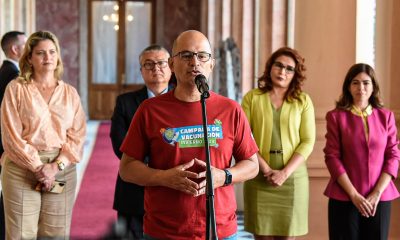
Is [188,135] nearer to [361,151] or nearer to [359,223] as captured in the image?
[361,151]

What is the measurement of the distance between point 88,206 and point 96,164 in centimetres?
438

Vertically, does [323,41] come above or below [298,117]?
above

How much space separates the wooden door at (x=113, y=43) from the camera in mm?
23125

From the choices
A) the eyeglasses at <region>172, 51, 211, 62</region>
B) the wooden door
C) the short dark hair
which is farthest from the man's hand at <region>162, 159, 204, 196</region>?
the wooden door

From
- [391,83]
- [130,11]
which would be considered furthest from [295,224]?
[130,11]

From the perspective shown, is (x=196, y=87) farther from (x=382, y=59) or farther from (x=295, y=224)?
(x=382, y=59)

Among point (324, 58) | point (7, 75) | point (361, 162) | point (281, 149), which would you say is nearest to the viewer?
point (361, 162)

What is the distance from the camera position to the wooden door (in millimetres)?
23125

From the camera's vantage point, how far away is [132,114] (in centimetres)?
446

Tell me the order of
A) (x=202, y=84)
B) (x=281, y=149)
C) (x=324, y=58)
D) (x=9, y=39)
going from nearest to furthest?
(x=202, y=84) → (x=281, y=149) → (x=324, y=58) → (x=9, y=39)

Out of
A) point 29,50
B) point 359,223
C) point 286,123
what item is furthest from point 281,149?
point 29,50

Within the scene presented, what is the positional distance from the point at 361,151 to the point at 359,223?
459 millimetres

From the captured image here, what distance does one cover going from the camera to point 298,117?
193 inches

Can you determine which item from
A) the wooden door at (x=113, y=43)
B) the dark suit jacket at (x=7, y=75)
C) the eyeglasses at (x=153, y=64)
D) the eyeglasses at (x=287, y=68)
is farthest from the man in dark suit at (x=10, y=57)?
the wooden door at (x=113, y=43)
